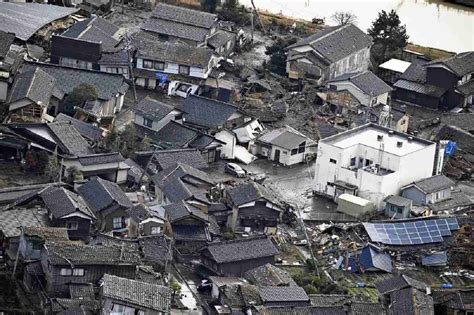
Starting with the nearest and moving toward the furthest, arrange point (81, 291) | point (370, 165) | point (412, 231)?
point (81, 291) < point (412, 231) < point (370, 165)

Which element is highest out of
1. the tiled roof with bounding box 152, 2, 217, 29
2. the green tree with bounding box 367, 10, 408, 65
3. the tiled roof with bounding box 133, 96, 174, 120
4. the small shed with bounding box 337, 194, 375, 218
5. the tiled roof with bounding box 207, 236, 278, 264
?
the green tree with bounding box 367, 10, 408, 65

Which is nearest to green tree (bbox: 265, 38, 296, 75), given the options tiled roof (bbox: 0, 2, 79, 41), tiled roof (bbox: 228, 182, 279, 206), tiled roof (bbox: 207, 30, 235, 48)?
tiled roof (bbox: 207, 30, 235, 48)

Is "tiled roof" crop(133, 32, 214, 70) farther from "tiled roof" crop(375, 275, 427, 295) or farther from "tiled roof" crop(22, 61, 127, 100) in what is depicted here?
"tiled roof" crop(375, 275, 427, 295)

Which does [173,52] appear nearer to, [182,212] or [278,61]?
[278,61]

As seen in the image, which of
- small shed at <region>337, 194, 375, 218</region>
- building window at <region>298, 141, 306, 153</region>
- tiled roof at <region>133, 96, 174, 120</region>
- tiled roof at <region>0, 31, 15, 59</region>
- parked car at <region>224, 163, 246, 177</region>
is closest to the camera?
small shed at <region>337, 194, 375, 218</region>

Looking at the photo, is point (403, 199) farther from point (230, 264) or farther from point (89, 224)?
point (89, 224)

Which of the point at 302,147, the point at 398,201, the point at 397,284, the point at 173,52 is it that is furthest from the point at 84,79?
the point at 397,284

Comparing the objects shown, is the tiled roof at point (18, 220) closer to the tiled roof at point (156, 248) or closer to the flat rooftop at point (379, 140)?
the tiled roof at point (156, 248)
